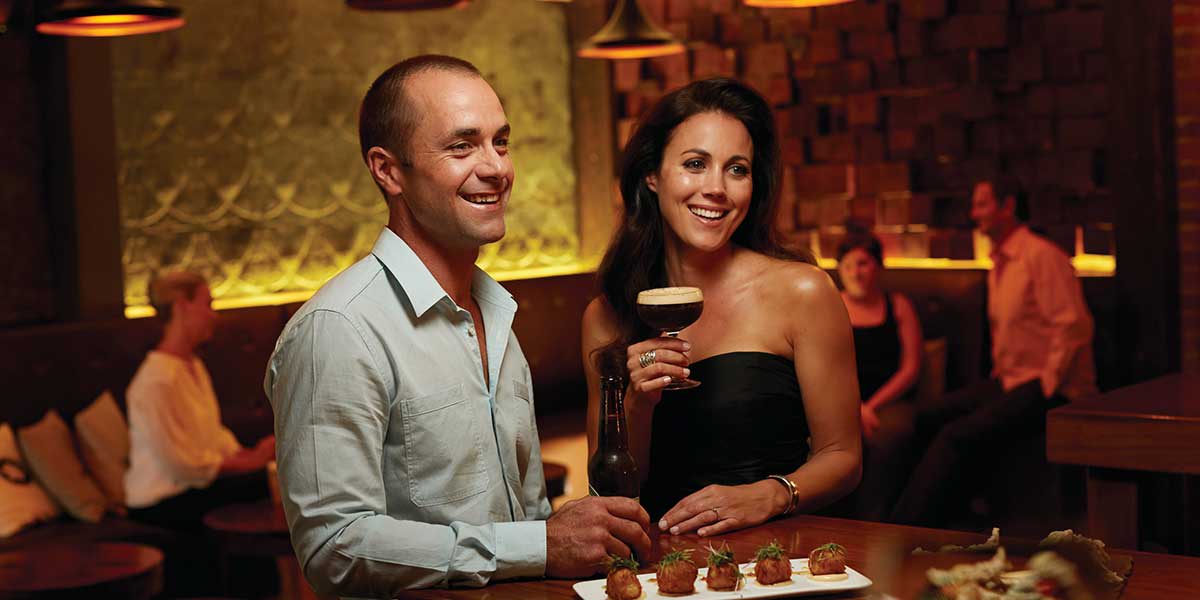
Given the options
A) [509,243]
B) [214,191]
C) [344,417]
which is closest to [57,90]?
[214,191]

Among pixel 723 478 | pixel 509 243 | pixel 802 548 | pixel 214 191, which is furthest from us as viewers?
pixel 509 243

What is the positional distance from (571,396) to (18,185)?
10.6 ft

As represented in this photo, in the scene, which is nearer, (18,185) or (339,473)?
(339,473)

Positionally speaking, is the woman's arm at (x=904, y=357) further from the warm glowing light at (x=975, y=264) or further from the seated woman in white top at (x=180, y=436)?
the seated woman in white top at (x=180, y=436)

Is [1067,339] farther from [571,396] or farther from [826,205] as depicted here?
[571,396]

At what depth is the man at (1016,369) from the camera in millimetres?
5598

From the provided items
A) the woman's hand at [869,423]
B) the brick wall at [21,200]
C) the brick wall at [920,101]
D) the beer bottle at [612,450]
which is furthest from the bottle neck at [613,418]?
the brick wall at [920,101]

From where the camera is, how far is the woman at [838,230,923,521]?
5.81m

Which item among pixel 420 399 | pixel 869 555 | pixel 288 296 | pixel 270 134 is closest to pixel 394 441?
pixel 420 399

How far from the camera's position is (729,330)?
2.57 meters

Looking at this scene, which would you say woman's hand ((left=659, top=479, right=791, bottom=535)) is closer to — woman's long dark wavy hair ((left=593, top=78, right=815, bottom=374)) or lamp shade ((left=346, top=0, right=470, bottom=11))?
woman's long dark wavy hair ((left=593, top=78, right=815, bottom=374))

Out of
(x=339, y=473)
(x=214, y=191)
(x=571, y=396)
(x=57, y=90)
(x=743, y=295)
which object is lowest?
(x=571, y=396)

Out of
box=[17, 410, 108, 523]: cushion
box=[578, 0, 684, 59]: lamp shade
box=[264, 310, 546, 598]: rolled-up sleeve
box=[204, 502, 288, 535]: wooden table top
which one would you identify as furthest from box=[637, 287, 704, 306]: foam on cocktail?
box=[578, 0, 684, 59]: lamp shade

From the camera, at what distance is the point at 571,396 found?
7910 mm
